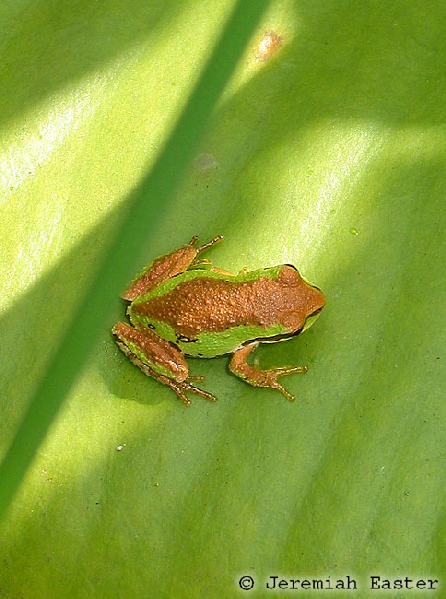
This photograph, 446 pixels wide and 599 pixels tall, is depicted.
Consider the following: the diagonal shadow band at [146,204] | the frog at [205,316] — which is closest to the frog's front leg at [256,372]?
the frog at [205,316]

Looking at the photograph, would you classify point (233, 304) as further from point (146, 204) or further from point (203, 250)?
point (146, 204)

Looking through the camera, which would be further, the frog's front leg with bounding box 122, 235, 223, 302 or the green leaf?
the frog's front leg with bounding box 122, 235, 223, 302

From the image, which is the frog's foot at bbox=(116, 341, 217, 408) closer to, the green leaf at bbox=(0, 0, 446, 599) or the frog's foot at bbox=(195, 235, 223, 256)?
the green leaf at bbox=(0, 0, 446, 599)

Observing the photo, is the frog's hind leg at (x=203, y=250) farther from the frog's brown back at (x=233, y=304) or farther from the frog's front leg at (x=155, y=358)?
the frog's front leg at (x=155, y=358)

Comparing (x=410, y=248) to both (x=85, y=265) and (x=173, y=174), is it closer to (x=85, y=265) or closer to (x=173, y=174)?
(x=173, y=174)

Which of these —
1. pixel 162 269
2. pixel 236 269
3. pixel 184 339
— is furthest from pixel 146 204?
pixel 184 339

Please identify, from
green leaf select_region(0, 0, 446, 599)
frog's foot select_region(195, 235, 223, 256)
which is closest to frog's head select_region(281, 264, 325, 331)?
green leaf select_region(0, 0, 446, 599)
